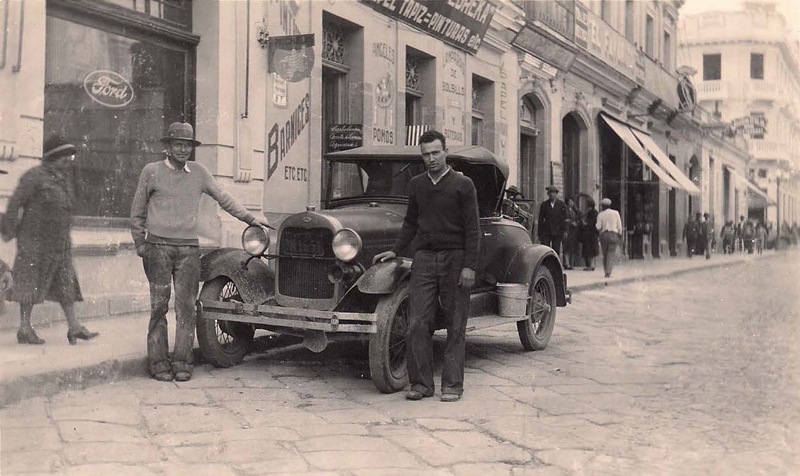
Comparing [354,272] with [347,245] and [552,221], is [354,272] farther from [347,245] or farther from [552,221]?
[552,221]

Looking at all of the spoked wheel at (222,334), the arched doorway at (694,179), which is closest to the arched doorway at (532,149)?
the spoked wheel at (222,334)

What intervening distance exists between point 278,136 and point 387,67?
3355mm

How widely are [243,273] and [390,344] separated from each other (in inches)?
52.8

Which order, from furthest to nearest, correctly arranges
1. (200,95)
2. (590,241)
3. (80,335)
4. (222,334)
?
(590,241) → (200,95) → (222,334) → (80,335)

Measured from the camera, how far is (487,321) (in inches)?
271

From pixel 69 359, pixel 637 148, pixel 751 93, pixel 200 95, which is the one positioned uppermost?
pixel 751 93

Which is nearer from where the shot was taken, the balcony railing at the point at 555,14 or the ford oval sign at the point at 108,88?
the ford oval sign at the point at 108,88

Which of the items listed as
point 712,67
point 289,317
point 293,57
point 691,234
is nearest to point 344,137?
point 293,57

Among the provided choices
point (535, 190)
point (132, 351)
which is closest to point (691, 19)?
point (535, 190)

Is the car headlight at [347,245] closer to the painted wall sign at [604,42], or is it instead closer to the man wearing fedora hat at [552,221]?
the man wearing fedora hat at [552,221]

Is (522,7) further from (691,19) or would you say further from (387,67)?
(691,19)

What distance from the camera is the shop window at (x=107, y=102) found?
803cm

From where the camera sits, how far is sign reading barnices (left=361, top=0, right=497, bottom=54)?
13555mm

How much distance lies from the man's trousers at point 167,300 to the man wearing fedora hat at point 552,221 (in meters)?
12.0
